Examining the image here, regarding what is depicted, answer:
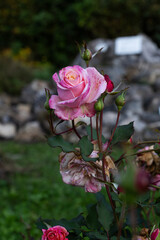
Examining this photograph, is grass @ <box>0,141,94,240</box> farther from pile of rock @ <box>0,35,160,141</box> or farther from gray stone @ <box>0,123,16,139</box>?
gray stone @ <box>0,123,16,139</box>

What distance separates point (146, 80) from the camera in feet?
23.8

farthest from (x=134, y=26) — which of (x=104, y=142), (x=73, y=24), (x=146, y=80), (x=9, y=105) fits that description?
(x=104, y=142)

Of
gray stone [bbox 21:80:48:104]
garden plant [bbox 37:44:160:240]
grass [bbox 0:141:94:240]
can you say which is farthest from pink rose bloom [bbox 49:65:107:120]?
gray stone [bbox 21:80:48:104]

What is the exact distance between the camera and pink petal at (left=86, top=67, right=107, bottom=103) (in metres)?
0.66

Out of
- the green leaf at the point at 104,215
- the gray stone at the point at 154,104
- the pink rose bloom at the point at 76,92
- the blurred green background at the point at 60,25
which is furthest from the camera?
the blurred green background at the point at 60,25

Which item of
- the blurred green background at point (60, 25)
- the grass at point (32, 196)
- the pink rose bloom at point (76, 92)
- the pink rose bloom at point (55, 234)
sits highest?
the blurred green background at point (60, 25)

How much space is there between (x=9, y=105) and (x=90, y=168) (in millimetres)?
6686

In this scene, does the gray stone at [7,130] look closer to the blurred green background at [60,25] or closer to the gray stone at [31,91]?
→ the gray stone at [31,91]

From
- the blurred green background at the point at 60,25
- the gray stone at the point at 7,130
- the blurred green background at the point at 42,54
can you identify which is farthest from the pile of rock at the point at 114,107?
the blurred green background at the point at 60,25

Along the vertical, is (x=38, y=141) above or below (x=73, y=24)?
below

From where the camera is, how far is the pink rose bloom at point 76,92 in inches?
25.6

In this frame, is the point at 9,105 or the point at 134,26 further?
the point at 134,26

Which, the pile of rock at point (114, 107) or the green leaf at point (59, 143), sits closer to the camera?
the green leaf at point (59, 143)

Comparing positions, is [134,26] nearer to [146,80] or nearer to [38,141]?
[146,80]
